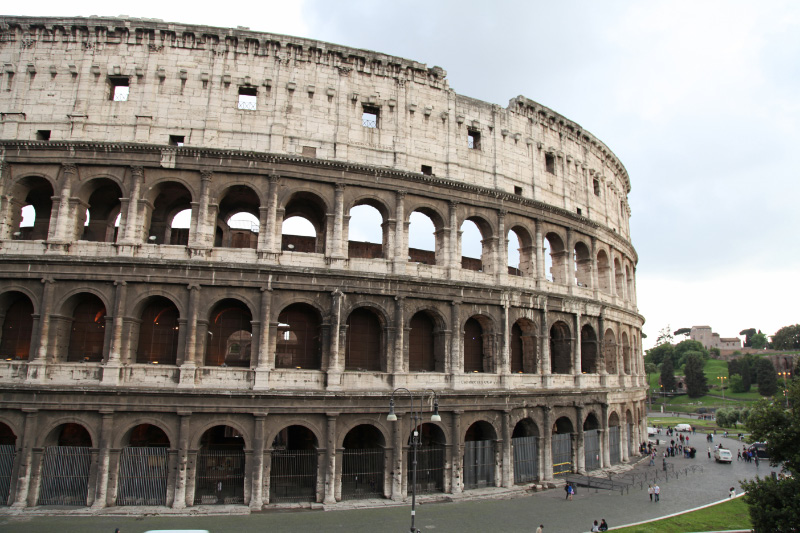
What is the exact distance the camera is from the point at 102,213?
23609 millimetres

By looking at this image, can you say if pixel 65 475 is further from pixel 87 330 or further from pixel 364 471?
pixel 364 471

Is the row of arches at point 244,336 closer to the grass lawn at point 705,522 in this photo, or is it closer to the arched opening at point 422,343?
the arched opening at point 422,343

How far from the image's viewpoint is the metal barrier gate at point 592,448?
27527mm

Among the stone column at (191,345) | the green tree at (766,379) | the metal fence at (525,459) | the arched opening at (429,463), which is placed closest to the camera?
the stone column at (191,345)

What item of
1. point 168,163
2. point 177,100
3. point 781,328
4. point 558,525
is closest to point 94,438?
point 168,163

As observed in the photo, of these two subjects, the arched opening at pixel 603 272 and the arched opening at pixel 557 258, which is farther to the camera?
the arched opening at pixel 603 272

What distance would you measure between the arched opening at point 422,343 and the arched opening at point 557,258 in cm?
886

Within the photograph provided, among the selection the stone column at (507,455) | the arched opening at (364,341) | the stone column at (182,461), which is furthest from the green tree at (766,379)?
the stone column at (182,461)

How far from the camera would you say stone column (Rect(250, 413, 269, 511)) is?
63.2 feet

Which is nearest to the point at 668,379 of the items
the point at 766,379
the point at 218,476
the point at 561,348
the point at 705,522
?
the point at 766,379

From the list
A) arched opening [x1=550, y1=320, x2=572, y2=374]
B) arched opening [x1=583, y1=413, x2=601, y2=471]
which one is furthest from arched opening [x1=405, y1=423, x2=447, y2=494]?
arched opening [x1=583, y1=413, x2=601, y2=471]

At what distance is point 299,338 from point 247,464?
5493mm

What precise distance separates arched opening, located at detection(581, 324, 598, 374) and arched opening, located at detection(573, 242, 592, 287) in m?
2.79

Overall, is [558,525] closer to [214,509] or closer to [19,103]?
[214,509]
